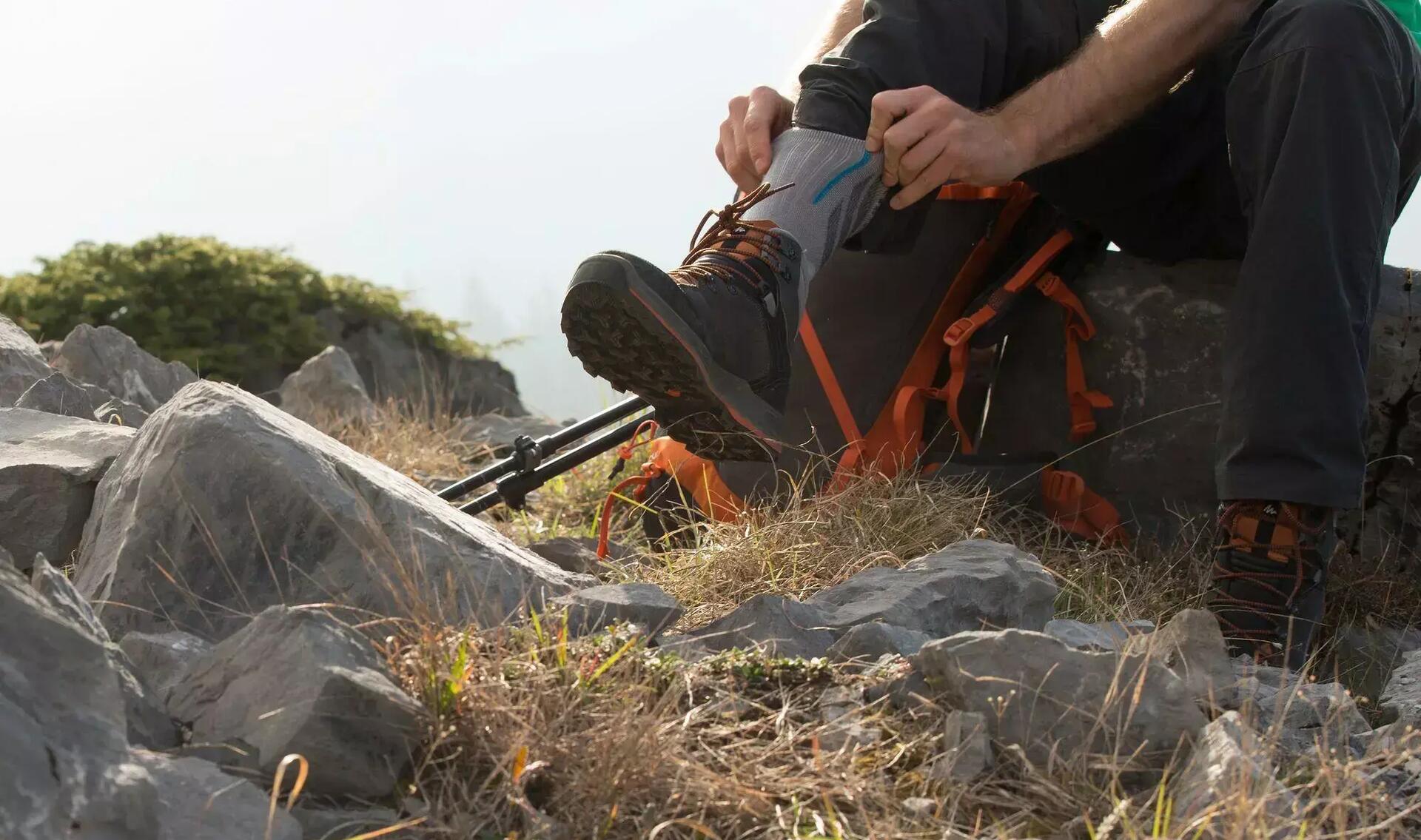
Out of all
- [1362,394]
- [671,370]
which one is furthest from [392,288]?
[1362,394]

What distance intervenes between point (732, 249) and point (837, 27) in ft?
3.13

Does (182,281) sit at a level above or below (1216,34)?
above

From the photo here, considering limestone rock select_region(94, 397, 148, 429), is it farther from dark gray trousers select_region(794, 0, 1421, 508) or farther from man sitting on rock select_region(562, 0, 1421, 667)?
dark gray trousers select_region(794, 0, 1421, 508)

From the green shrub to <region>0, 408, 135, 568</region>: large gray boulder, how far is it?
3732mm

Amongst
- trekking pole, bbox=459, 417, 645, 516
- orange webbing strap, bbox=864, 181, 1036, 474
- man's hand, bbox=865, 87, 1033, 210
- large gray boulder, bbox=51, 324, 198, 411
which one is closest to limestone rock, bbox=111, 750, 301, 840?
man's hand, bbox=865, 87, 1033, 210

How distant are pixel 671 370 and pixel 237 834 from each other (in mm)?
1083

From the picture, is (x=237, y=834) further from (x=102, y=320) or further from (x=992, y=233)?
(x=102, y=320)

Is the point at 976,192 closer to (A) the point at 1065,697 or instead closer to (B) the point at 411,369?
(A) the point at 1065,697

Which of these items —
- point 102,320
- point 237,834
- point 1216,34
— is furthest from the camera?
point 102,320

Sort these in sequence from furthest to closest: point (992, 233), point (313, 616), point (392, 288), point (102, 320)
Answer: point (392, 288) → point (102, 320) → point (992, 233) → point (313, 616)

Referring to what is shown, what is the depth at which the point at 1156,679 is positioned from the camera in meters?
1.43

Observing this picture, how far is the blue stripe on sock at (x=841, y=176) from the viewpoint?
2352mm

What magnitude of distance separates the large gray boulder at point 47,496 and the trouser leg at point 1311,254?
1770 mm

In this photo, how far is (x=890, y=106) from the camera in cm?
230
